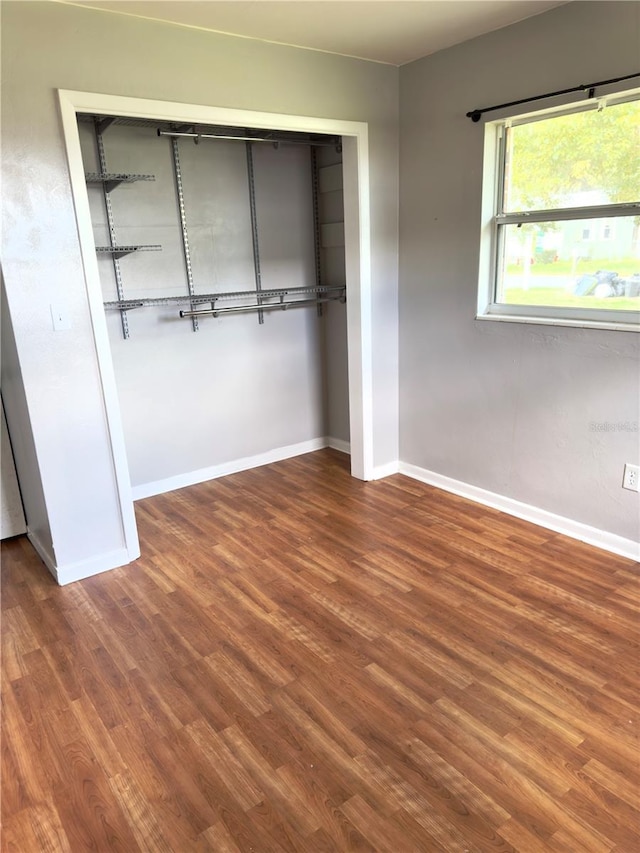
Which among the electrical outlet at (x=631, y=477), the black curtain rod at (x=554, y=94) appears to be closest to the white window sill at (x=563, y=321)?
the electrical outlet at (x=631, y=477)

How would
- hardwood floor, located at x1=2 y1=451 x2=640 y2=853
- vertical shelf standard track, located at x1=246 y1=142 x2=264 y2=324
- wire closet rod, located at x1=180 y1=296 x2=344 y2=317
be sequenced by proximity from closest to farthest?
hardwood floor, located at x1=2 y1=451 x2=640 y2=853
wire closet rod, located at x1=180 y1=296 x2=344 y2=317
vertical shelf standard track, located at x1=246 y1=142 x2=264 y2=324

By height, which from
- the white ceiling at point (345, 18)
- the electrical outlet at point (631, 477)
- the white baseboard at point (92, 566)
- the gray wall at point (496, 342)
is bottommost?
the white baseboard at point (92, 566)

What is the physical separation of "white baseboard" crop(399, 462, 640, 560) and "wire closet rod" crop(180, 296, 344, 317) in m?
1.36

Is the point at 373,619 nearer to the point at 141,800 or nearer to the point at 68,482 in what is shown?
the point at 141,800

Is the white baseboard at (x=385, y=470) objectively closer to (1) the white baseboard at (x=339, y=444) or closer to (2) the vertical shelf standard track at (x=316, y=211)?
(1) the white baseboard at (x=339, y=444)

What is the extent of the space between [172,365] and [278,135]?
167 centimetres

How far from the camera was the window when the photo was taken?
258 centimetres

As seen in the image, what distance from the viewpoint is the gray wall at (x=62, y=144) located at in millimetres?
2342

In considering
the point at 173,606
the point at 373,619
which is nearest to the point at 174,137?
the point at 173,606

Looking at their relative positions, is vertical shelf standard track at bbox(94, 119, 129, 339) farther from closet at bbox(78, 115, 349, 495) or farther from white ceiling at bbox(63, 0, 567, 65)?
white ceiling at bbox(63, 0, 567, 65)

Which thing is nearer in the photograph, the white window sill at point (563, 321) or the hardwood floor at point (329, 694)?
the hardwood floor at point (329, 694)

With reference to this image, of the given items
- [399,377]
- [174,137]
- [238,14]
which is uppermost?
[238,14]

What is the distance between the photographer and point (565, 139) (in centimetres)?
275

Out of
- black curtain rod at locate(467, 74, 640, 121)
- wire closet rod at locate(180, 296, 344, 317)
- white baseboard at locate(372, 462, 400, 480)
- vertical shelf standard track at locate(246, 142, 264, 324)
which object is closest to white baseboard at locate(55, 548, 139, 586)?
wire closet rod at locate(180, 296, 344, 317)
